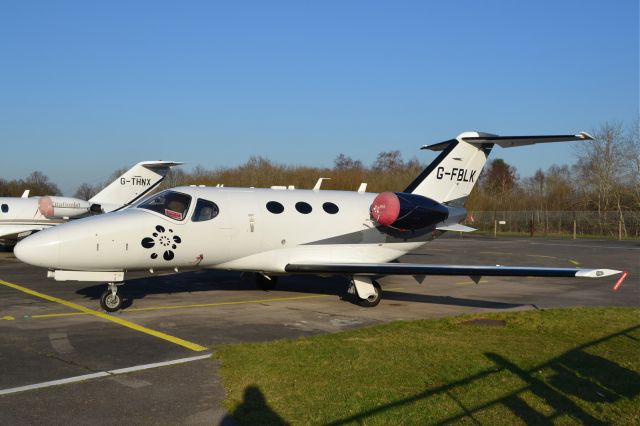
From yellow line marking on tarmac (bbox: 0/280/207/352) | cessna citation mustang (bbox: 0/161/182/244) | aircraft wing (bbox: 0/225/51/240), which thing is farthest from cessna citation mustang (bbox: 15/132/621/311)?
aircraft wing (bbox: 0/225/51/240)

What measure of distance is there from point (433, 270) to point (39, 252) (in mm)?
7453

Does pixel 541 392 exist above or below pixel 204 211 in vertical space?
below

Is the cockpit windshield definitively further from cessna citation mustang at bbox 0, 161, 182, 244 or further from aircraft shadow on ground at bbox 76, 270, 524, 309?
cessna citation mustang at bbox 0, 161, 182, 244

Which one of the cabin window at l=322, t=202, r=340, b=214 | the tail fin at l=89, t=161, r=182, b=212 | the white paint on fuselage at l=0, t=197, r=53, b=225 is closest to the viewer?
the cabin window at l=322, t=202, r=340, b=214

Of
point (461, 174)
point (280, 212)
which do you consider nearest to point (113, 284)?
point (280, 212)

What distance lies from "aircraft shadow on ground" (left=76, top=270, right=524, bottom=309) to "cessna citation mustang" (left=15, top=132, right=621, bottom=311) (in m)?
1.02

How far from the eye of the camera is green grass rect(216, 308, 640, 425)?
5.88 metres

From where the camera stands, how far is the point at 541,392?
21.5 feet

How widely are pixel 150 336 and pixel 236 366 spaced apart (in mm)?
2595

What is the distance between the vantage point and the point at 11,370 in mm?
7453

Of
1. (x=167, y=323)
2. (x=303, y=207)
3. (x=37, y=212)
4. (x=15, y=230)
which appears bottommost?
(x=167, y=323)

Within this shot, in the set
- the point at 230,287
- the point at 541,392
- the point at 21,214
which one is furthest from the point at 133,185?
the point at 541,392

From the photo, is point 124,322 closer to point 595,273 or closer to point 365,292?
point 365,292

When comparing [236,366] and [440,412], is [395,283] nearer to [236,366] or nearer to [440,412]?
[236,366]
